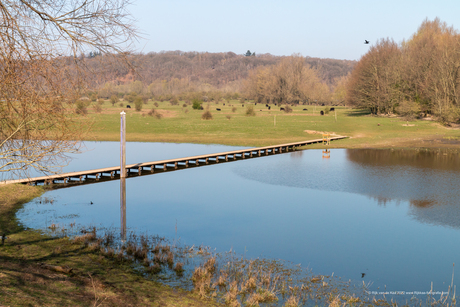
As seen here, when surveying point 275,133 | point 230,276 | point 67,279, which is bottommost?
point 230,276

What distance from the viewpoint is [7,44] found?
278 inches

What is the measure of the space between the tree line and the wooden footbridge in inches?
1174

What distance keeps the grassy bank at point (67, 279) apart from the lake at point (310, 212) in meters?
2.62

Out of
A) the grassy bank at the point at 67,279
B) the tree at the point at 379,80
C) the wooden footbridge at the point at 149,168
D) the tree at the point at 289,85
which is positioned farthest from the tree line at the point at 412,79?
the grassy bank at the point at 67,279

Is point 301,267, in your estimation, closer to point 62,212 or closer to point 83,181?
point 62,212

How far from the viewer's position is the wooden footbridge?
837 inches

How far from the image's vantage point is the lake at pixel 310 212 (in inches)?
447

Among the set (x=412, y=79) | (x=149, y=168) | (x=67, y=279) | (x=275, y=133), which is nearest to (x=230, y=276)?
(x=67, y=279)

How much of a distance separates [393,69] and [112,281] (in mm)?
70262

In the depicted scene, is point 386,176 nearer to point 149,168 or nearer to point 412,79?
point 149,168

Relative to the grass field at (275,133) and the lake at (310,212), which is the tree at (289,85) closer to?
the grass field at (275,133)

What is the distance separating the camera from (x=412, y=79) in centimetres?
6662

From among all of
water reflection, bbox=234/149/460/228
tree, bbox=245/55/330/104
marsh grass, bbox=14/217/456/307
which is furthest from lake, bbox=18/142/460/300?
tree, bbox=245/55/330/104

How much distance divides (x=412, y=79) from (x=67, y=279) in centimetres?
6730
